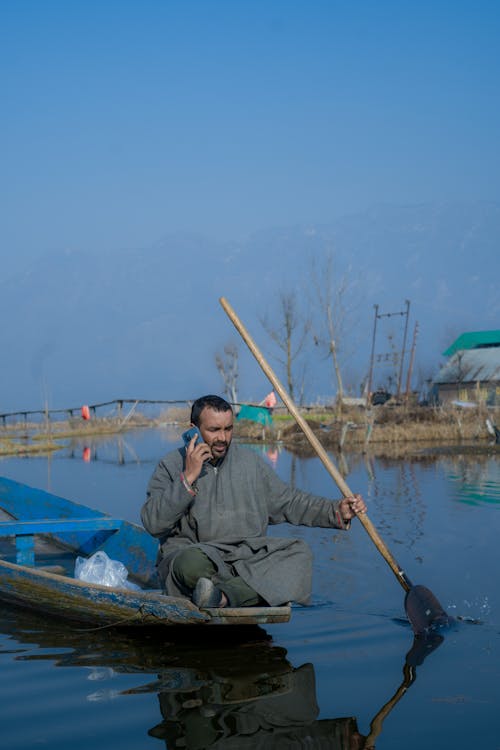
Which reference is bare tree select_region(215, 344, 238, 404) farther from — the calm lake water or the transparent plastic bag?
the transparent plastic bag

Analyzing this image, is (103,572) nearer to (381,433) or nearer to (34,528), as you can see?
(34,528)

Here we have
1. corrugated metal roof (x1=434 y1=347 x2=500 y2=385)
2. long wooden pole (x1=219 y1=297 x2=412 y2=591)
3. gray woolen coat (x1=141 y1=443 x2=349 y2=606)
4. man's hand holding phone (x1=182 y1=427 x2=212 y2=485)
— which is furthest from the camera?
corrugated metal roof (x1=434 y1=347 x2=500 y2=385)

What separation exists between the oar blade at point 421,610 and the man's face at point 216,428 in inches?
60.0

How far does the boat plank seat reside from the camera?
612cm

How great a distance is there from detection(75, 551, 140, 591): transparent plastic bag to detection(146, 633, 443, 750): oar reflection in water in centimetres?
140

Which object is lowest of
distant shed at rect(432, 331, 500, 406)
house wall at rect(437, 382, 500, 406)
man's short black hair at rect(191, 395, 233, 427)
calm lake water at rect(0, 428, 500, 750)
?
calm lake water at rect(0, 428, 500, 750)

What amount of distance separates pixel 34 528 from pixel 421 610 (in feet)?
8.42

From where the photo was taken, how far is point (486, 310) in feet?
564

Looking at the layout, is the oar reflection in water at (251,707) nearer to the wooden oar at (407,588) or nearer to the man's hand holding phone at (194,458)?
the wooden oar at (407,588)

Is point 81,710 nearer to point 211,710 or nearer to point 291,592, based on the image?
point 211,710

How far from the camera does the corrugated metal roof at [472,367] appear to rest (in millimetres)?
36125

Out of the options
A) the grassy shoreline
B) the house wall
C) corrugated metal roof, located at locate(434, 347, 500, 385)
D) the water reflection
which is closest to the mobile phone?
the water reflection

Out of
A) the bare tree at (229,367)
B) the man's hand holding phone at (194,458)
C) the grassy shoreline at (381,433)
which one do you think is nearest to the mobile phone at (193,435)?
the man's hand holding phone at (194,458)

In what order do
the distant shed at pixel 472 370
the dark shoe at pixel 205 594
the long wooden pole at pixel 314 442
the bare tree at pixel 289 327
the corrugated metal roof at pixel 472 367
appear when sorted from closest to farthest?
the dark shoe at pixel 205 594 < the long wooden pole at pixel 314 442 < the distant shed at pixel 472 370 < the corrugated metal roof at pixel 472 367 < the bare tree at pixel 289 327
